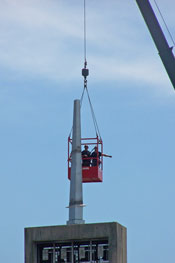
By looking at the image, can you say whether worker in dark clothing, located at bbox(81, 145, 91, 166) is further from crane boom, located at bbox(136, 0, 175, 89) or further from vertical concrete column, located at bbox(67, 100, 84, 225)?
crane boom, located at bbox(136, 0, 175, 89)

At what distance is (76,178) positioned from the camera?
1396 inches

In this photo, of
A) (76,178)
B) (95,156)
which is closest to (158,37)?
(95,156)

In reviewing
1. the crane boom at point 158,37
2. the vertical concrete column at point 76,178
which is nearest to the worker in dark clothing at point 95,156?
the vertical concrete column at point 76,178

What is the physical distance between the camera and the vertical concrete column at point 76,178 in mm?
34094

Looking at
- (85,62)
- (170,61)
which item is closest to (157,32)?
(170,61)

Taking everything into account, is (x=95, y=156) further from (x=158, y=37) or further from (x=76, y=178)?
(x=158, y=37)

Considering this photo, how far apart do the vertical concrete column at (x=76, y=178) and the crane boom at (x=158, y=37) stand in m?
9.77

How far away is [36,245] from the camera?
3294 centimetres

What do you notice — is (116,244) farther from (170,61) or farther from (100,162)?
(170,61)

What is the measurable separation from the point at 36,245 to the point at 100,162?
834cm

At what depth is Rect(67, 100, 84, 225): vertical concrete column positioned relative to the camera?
34094 mm

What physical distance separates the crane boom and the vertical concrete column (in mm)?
9769

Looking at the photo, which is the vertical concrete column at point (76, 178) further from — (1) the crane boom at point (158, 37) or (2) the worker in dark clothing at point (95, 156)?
(1) the crane boom at point (158, 37)

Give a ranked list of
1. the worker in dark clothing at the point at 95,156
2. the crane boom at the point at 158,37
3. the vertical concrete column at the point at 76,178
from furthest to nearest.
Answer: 1. the crane boom at the point at 158,37
2. the worker in dark clothing at the point at 95,156
3. the vertical concrete column at the point at 76,178
